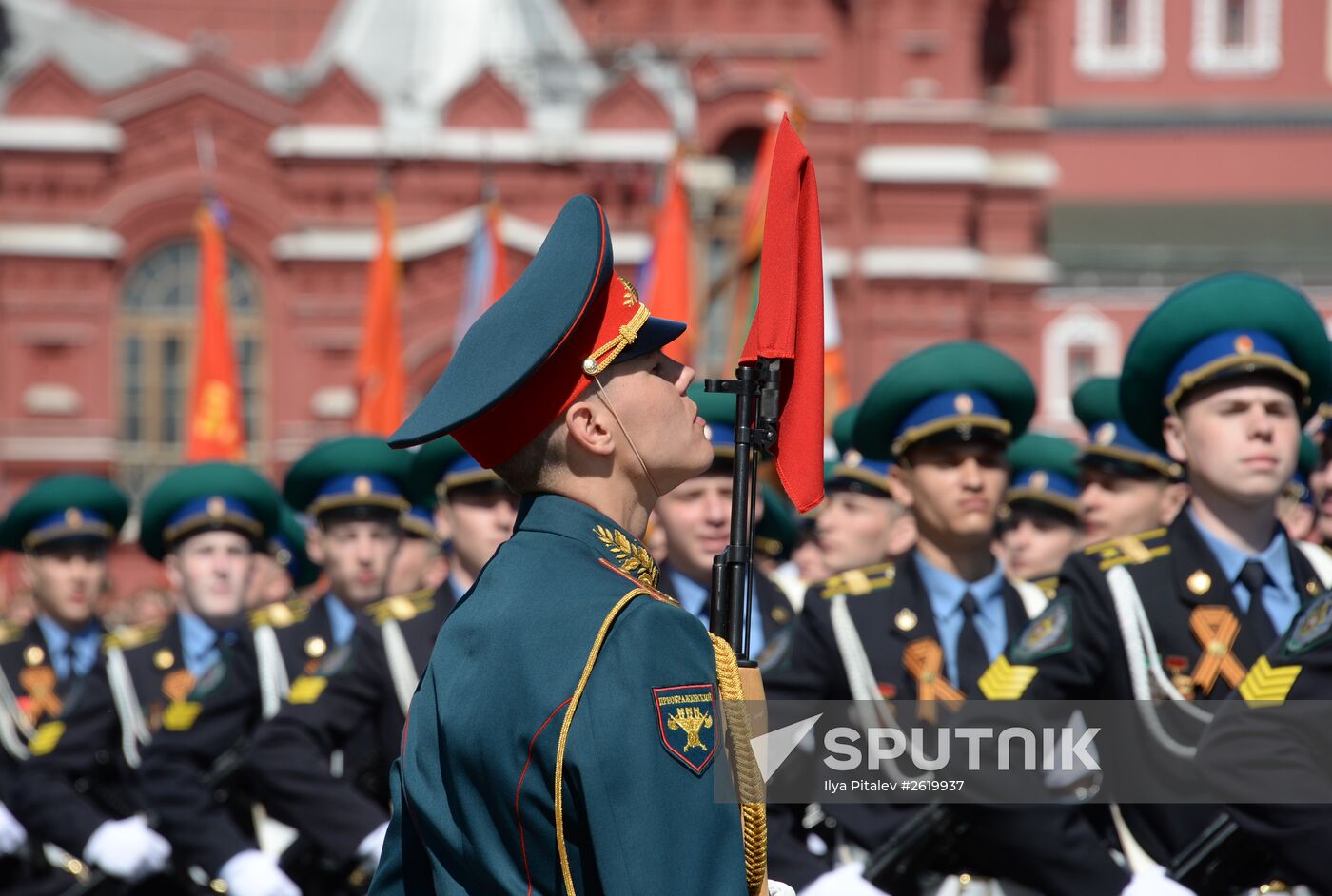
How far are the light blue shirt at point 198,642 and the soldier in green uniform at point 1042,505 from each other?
2823mm

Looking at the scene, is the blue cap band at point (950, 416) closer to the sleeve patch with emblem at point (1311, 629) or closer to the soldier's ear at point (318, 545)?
the sleeve patch with emblem at point (1311, 629)

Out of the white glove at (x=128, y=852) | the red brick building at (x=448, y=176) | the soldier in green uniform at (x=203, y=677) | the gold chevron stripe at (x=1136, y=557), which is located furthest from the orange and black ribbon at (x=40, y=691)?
the red brick building at (x=448, y=176)

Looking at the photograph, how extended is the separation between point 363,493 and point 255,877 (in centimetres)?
172

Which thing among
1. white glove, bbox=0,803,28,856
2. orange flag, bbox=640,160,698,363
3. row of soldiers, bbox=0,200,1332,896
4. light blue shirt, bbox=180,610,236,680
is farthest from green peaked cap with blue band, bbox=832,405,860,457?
orange flag, bbox=640,160,698,363

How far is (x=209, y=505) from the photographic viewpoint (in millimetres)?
7648

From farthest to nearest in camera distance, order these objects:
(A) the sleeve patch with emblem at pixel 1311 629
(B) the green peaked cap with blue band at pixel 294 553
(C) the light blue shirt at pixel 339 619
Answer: (B) the green peaked cap with blue band at pixel 294 553
(C) the light blue shirt at pixel 339 619
(A) the sleeve patch with emblem at pixel 1311 629

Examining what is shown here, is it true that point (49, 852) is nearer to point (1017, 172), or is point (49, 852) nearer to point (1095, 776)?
point (1095, 776)

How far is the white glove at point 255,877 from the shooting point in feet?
20.2

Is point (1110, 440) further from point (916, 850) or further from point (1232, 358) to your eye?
point (916, 850)

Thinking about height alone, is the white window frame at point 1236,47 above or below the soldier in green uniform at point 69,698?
above

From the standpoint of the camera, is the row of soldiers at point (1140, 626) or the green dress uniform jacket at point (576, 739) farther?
the row of soldiers at point (1140, 626)

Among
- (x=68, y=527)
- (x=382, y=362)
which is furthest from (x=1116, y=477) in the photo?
(x=382, y=362)

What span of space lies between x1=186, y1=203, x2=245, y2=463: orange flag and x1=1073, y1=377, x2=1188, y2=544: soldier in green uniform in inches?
384

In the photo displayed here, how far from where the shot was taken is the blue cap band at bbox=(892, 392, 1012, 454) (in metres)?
5.54
